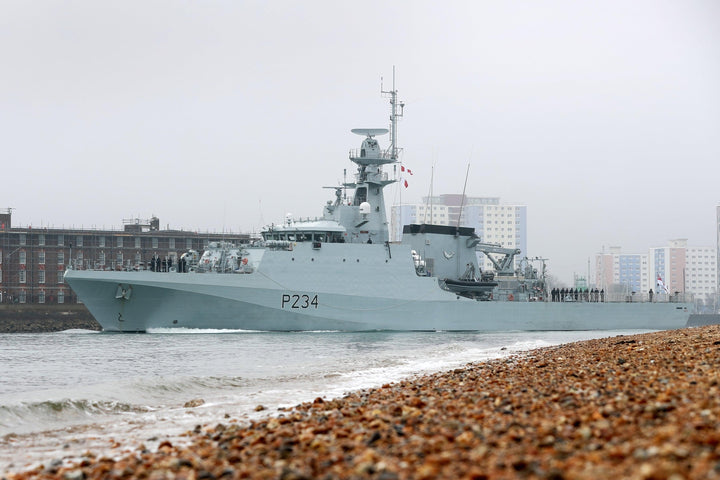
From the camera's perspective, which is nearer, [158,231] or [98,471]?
[98,471]

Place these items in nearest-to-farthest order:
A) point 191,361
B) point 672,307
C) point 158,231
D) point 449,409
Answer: point 449,409, point 191,361, point 672,307, point 158,231

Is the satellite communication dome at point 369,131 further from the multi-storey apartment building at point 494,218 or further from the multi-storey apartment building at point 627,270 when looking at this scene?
the multi-storey apartment building at point 627,270

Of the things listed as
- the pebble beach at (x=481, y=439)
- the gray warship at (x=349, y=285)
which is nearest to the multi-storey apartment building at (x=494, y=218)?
the gray warship at (x=349, y=285)

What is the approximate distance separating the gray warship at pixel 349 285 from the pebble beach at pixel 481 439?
19317 mm

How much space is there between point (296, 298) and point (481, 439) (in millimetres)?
23122

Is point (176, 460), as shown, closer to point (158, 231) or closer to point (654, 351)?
point (654, 351)

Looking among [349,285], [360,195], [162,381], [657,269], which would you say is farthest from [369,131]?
[657,269]

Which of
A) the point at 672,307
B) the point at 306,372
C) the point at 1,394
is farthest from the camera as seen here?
the point at 672,307

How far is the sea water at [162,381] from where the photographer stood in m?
7.48

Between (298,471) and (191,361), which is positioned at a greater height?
(298,471)

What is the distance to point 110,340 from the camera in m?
23.5

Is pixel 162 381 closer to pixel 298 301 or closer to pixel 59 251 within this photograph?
pixel 298 301

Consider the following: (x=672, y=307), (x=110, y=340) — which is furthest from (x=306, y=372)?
(x=672, y=307)

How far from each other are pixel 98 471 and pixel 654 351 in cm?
842
